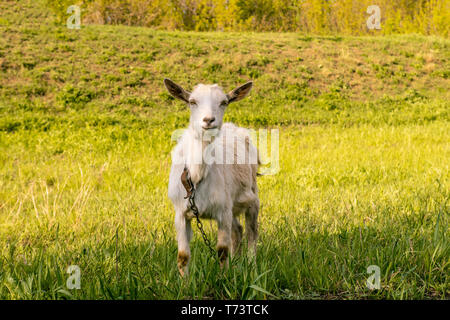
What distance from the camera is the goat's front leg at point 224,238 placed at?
3.16m

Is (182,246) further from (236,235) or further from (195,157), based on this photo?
(236,235)

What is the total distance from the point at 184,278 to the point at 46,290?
3.28 feet

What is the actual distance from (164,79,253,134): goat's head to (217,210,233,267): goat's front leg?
0.76 m

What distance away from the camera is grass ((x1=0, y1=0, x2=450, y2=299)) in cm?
295

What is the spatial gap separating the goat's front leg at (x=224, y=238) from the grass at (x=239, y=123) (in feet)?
0.60

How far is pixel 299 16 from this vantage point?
38.0 metres

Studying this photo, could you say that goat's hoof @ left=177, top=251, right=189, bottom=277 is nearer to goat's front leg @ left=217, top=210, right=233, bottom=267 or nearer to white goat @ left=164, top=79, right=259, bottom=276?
white goat @ left=164, top=79, right=259, bottom=276

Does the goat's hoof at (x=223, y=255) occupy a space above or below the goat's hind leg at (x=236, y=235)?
above

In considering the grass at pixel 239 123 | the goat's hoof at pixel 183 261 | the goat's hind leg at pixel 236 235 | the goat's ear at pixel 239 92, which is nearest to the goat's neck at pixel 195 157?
the goat's ear at pixel 239 92

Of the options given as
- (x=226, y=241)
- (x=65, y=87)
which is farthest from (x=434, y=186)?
(x=65, y=87)

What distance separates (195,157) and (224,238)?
70 cm

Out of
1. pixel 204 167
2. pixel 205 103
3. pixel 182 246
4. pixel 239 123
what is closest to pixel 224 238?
pixel 182 246

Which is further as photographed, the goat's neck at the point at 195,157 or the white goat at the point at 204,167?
the goat's neck at the point at 195,157

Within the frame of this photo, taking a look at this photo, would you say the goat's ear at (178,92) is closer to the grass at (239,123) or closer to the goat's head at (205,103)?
the goat's head at (205,103)
